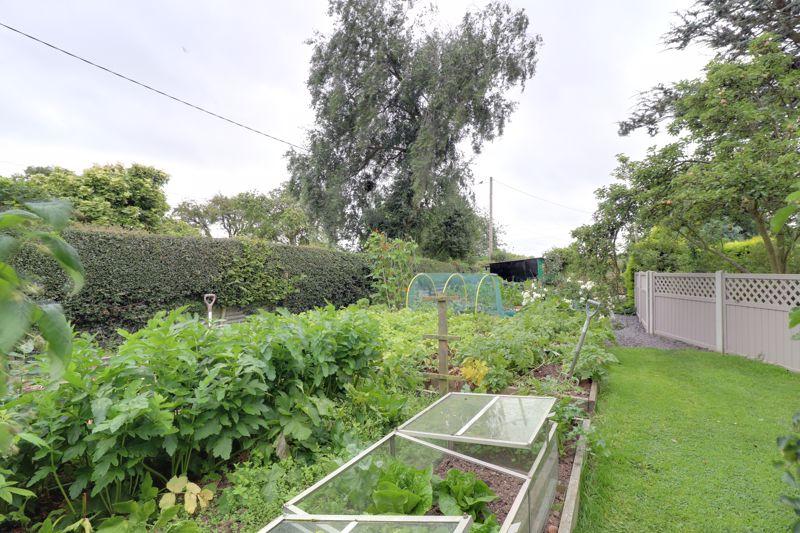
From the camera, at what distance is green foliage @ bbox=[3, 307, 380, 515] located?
1688 mm

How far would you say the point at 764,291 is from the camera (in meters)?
5.86

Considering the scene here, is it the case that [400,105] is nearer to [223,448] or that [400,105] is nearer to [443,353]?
[443,353]

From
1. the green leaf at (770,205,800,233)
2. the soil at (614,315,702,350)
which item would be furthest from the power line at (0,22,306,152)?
the soil at (614,315,702,350)

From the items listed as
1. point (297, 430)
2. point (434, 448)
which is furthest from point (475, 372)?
point (297, 430)

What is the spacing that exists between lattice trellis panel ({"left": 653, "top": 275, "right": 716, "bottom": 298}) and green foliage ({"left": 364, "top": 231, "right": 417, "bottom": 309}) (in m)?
5.50

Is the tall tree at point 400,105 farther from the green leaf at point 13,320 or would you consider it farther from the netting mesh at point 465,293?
the green leaf at point 13,320

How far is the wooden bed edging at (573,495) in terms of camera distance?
1963 mm

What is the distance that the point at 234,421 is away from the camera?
2061 mm

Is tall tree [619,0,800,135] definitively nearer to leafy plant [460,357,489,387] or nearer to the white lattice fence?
the white lattice fence

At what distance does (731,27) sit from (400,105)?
32.5 feet

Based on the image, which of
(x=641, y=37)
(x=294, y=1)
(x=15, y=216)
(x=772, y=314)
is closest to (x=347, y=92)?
(x=294, y=1)

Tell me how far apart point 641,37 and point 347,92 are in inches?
376

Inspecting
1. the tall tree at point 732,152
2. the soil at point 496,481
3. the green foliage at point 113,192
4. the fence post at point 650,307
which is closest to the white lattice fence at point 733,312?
the fence post at point 650,307

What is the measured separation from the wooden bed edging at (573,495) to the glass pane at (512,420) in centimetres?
40
